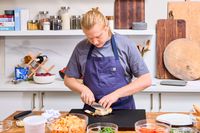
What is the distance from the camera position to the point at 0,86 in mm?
2914

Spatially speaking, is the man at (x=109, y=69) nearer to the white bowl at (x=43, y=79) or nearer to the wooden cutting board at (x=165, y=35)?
the white bowl at (x=43, y=79)

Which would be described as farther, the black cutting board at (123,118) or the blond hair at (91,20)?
the blond hair at (91,20)

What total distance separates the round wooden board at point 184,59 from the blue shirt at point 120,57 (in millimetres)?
1093

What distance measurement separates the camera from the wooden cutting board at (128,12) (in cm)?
319

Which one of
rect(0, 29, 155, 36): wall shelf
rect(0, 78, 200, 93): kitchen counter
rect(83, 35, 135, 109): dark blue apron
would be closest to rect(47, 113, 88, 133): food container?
rect(83, 35, 135, 109): dark blue apron

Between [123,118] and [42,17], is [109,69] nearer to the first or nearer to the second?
[123,118]

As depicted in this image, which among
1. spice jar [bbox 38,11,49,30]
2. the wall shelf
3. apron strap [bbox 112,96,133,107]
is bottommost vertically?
apron strap [bbox 112,96,133,107]

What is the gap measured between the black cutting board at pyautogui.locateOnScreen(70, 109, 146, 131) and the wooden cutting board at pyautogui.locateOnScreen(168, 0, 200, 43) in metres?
1.66

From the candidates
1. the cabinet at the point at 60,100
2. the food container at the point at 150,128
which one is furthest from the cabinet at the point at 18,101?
the food container at the point at 150,128

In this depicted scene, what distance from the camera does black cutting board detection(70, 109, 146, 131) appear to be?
1575 millimetres

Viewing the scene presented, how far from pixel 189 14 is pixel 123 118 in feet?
6.04

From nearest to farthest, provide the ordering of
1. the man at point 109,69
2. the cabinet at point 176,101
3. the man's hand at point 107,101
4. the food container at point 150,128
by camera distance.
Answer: the food container at point 150,128 → the man's hand at point 107,101 → the man at point 109,69 → the cabinet at point 176,101

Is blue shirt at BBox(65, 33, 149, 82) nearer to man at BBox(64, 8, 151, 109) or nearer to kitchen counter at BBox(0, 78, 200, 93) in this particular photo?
man at BBox(64, 8, 151, 109)

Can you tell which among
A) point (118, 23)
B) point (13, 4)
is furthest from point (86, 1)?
point (13, 4)
